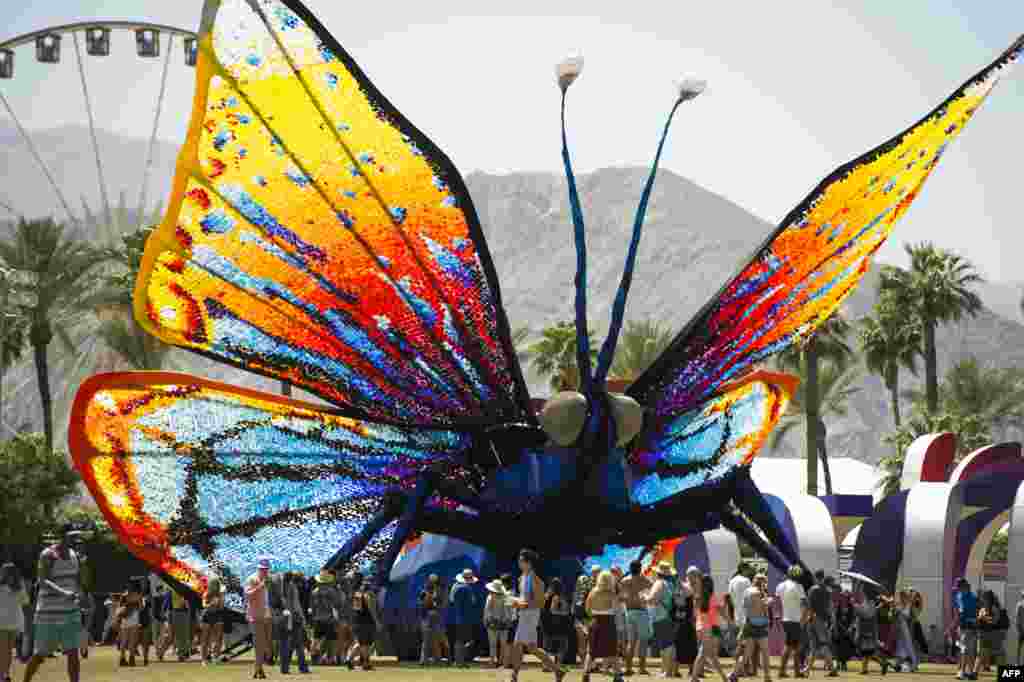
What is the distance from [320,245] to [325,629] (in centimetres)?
593

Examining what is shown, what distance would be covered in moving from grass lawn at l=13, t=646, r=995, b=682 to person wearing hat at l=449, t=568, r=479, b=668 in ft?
3.29

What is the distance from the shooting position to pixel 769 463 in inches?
3216

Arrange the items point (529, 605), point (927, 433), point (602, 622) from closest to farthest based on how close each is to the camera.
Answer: point (529, 605) < point (602, 622) < point (927, 433)

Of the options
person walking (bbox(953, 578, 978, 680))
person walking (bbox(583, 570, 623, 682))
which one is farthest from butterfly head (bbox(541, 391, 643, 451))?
person walking (bbox(953, 578, 978, 680))

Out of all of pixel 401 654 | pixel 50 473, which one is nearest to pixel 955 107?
pixel 401 654

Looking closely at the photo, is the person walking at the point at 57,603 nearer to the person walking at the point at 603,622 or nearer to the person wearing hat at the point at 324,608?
the person walking at the point at 603,622

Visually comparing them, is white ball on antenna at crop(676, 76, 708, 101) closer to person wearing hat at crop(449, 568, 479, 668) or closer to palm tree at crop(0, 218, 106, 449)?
person wearing hat at crop(449, 568, 479, 668)

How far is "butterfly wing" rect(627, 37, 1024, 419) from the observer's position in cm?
2488

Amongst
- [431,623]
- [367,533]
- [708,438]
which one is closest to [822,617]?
[708,438]

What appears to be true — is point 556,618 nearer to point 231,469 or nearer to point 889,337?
point 231,469

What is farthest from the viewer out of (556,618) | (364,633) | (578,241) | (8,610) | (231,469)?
(231,469)

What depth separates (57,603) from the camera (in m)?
16.7

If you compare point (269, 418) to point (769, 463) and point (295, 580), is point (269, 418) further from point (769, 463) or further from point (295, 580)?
point (769, 463)

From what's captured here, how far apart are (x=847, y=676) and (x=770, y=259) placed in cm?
577
